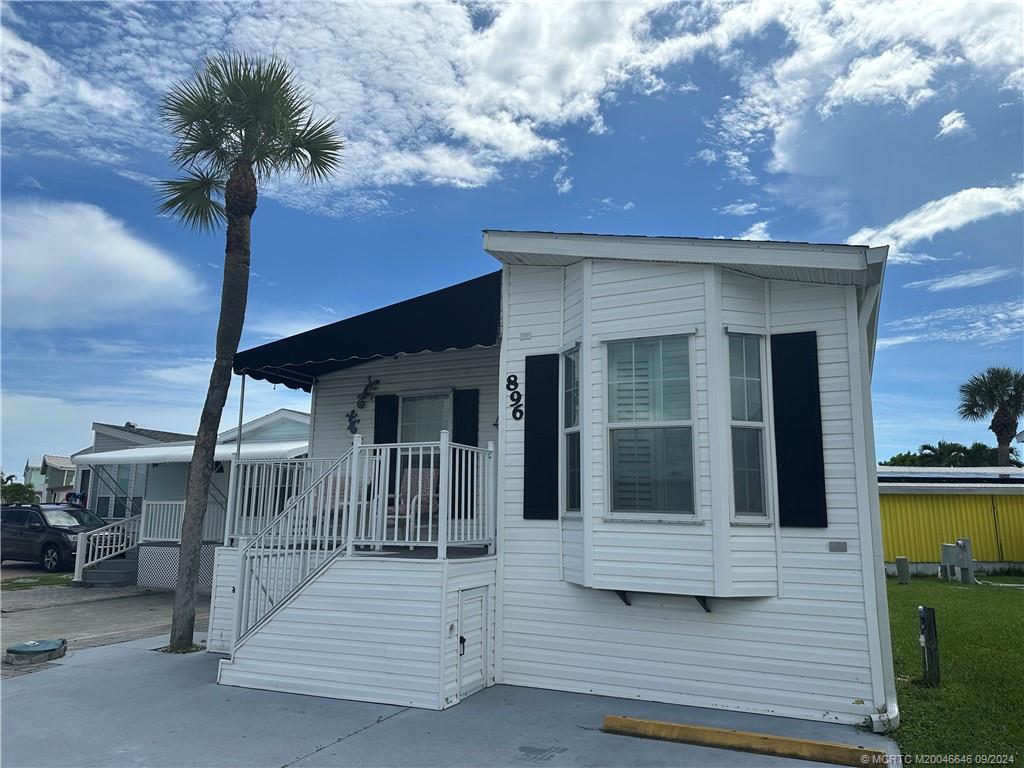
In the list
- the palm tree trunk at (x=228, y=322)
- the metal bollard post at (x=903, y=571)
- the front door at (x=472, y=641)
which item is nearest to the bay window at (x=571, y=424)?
the front door at (x=472, y=641)

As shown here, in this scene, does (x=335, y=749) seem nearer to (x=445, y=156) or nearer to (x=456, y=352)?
(x=456, y=352)

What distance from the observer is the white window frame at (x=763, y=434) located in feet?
18.8

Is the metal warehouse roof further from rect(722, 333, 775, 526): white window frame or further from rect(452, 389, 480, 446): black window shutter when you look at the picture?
rect(722, 333, 775, 526): white window frame

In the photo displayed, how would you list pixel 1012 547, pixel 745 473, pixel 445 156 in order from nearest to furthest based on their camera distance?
pixel 745 473, pixel 445 156, pixel 1012 547

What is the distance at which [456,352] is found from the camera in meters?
9.27

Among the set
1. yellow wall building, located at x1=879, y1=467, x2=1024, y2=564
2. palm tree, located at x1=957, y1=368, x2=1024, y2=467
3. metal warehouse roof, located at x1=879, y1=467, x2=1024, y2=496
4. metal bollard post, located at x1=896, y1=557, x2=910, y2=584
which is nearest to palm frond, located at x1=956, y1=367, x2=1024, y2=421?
palm tree, located at x1=957, y1=368, x2=1024, y2=467

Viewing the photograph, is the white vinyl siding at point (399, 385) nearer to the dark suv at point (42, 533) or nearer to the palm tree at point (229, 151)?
the palm tree at point (229, 151)

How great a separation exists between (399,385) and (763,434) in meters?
5.39

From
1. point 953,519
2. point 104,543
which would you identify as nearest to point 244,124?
point 104,543

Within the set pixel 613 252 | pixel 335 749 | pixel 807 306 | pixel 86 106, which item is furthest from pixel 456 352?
pixel 86 106

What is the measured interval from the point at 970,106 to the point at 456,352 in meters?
9.39

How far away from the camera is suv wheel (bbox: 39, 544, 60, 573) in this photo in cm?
1766

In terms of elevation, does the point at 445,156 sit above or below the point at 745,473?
above

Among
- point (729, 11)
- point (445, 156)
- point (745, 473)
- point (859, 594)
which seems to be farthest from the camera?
point (445, 156)
